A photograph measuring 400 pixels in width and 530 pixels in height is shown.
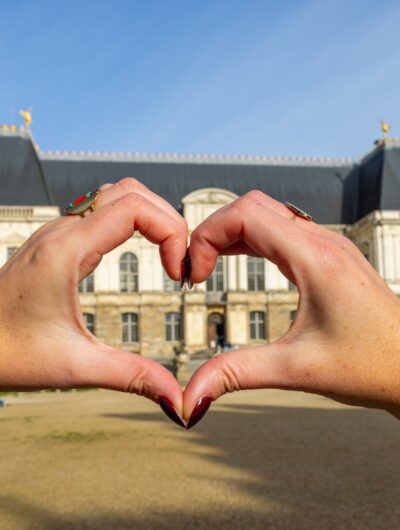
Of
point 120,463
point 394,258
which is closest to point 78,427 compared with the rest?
point 120,463

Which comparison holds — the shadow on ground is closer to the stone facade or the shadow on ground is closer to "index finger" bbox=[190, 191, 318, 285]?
"index finger" bbox=[190, 191, 318, 285]

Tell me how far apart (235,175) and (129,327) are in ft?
42.2

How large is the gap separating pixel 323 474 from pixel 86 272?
7.18 metres

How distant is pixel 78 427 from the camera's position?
12.9 m

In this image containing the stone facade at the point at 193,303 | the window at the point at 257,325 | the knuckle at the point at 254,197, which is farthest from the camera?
the window at the point at 257,325

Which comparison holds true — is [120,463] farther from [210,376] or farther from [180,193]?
[180,193]

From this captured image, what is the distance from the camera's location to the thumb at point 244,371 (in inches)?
70.3

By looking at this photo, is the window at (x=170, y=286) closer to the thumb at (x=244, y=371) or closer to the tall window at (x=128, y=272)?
the tall window at (x=128, y=272)

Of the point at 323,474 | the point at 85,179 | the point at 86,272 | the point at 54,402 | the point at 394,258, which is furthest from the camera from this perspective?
the point at 85,179

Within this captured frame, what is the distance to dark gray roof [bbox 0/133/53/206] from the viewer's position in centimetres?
3391

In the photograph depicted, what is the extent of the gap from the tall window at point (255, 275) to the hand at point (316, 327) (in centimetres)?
3422

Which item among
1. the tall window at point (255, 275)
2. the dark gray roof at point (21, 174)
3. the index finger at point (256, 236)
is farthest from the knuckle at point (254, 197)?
the tall window at point (255, 275)

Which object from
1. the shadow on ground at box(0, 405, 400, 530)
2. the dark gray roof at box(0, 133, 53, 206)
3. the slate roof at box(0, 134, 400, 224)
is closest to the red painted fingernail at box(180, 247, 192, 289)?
the shadow on ground at box(0, 405, 400, 530)

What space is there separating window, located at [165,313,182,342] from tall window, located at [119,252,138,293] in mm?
2805
